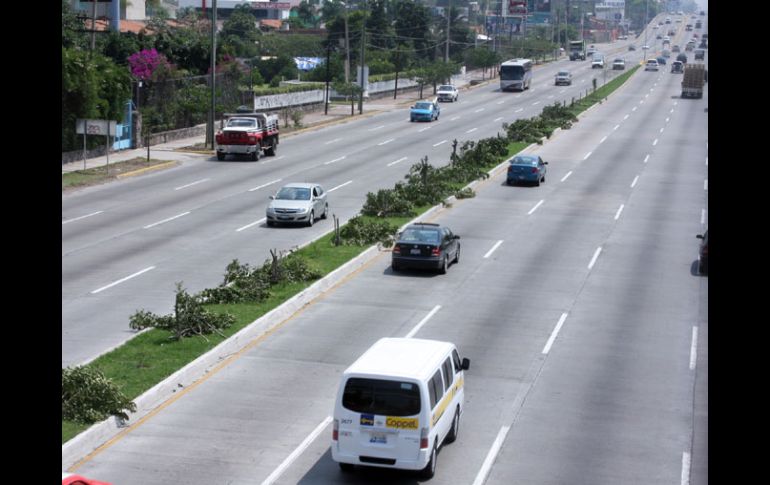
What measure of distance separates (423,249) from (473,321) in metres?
5.69

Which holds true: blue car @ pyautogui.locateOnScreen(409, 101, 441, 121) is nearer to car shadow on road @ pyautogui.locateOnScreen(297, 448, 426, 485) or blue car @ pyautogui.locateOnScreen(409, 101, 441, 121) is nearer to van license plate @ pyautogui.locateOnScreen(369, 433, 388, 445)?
car shadow on road @ pyautogui.locateOnScreen(297, 448, 426, 485)

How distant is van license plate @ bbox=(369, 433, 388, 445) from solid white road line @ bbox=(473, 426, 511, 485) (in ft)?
5.47

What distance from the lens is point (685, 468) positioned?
1722 centimetres

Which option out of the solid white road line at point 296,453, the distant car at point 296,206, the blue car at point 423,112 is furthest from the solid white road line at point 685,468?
the blue car at point 423,112

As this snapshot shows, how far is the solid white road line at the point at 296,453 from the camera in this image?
16094 mm

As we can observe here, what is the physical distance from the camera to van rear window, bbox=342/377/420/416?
50.4 ft

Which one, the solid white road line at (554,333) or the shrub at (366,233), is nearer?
the solid white road line at (554,333)

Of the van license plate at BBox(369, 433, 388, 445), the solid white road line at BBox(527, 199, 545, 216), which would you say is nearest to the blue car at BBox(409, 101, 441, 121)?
the solid white road line at BBox(527, 199, 545, 216)

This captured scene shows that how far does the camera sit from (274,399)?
66.2 ft

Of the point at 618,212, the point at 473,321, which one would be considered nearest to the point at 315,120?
the point at 618,212

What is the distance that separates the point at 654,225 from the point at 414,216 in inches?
393

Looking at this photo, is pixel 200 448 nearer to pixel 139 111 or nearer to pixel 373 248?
pixel 373 248

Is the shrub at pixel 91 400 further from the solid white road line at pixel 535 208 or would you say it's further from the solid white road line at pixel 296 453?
the solid white road line at pixel 535 208
